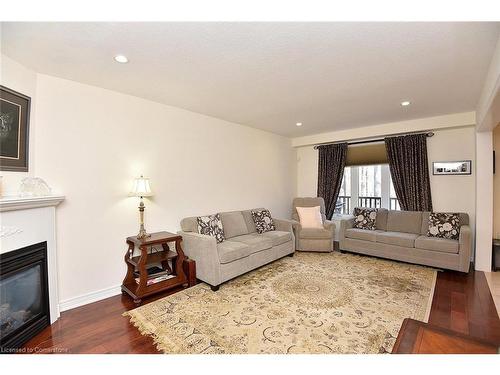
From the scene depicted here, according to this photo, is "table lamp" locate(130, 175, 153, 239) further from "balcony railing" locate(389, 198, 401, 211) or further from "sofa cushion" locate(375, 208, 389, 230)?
"balcony railing" locate(389, 198, 401, 211)

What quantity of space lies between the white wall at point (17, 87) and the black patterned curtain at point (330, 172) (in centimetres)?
479

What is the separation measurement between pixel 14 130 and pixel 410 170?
5.39 metres

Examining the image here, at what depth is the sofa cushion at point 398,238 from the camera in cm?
367

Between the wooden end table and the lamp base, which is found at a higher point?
the lamp base

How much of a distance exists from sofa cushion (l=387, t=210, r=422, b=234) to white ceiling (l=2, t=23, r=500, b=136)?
1.81 metres

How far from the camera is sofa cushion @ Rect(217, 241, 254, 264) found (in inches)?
117

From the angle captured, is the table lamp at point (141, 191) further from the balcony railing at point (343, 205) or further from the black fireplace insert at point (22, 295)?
the balcony railing at point (343, 205)

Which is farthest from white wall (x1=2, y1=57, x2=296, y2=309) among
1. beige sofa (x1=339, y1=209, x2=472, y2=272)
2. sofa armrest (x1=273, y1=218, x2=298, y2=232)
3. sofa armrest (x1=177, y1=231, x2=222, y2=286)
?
beige sofa (x1=339, y1=209, x2=472, y2=272)

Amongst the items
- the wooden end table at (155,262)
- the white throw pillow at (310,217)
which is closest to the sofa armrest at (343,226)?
the white throw pillow at (310,217)

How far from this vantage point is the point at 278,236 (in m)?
3.84

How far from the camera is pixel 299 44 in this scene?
6.16ft

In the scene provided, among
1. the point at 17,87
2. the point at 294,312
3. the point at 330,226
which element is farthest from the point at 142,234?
the point at 330,226
